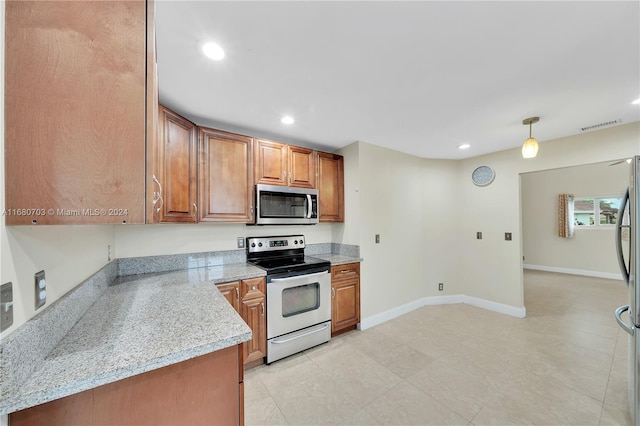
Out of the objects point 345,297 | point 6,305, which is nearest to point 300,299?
point 345,297

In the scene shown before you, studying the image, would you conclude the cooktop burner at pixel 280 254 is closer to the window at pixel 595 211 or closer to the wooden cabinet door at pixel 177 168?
the wooden cabinet door at pixel 177 168

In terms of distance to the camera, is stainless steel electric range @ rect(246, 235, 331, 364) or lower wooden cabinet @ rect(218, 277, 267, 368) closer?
lower wooden cabinet @ rect(218, 277, 267, 368)

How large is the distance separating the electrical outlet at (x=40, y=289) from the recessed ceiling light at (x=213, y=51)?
1.30 meters

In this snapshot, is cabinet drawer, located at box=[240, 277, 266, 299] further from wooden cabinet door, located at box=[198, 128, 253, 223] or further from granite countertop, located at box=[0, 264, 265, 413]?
wooden cabinet door, located at box=[198, 128, 253, 223]

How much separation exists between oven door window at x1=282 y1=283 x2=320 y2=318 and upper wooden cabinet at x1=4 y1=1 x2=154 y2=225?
1.82 m

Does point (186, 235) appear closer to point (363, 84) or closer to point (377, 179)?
point (363, 84)

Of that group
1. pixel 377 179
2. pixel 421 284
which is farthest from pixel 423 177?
pixel 421 284

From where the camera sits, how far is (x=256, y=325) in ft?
7.14

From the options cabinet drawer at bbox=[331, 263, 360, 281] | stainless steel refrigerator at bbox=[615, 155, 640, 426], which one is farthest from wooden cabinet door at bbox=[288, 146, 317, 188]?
stainless steel refrigerator at bbox=[615, 155, 640, 426]

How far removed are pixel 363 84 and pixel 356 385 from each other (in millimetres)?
2385

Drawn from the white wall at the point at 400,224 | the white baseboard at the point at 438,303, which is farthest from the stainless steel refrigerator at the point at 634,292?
the white wall at the point at 400,224

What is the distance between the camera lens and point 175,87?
1747mm

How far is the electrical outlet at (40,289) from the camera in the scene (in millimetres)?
797

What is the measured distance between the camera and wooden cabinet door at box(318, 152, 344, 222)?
9.75 feet
